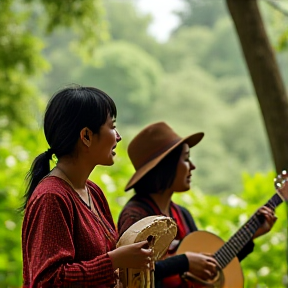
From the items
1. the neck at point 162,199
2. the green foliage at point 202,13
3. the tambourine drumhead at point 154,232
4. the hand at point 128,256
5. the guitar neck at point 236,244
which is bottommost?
the hand at point 128,256

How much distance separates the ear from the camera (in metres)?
2.00

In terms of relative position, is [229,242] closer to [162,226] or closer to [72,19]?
[162,226]

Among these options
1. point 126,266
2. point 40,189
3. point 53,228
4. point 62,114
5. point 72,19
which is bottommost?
point 126,266

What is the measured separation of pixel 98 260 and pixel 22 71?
20.3 feet

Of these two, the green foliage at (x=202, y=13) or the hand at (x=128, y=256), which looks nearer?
the hand at (x=128, y=256)

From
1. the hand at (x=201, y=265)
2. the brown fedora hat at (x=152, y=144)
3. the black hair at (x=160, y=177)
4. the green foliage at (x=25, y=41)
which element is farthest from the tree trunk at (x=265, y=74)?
the green foliage at (x=25, y=41)

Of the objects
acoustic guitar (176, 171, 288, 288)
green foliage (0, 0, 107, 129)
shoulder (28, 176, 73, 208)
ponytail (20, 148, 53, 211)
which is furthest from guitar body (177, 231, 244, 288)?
green foliage (0, 0, 107, 129)

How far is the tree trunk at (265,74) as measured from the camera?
154 inches

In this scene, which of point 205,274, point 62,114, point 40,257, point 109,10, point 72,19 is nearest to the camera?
point 40,257

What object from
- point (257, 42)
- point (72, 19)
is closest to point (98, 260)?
point (257, 42)

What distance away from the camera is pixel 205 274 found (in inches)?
114

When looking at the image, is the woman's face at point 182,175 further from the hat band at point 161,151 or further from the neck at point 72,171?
the neck at point 72,171

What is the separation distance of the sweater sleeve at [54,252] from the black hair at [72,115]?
0.18 m

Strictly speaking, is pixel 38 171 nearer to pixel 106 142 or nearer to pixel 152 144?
pixel 106 142
